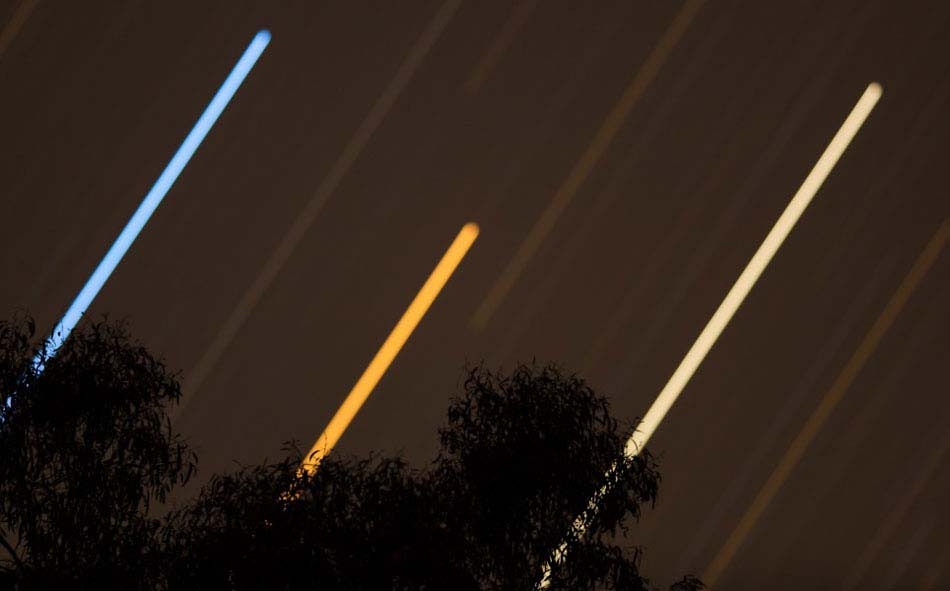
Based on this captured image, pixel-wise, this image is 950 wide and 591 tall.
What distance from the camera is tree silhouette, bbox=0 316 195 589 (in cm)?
470

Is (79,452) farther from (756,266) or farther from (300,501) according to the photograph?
(756,266)

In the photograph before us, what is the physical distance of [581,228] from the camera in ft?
34.3

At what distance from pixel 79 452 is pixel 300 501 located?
1021 millimetres

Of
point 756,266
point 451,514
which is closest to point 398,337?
point 756,266

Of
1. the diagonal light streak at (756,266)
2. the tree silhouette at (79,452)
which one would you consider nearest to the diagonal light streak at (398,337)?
the diagonal light streak at (756,266)

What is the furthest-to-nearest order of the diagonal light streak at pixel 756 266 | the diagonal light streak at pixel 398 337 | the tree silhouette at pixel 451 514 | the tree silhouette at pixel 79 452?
1. the diagonal light streak at pixel 756 266
2. the diagonal light streak at pixel 398 337
3. the tree silhouette at pixel 79 452
4. the tree silhouette at pixel 451 514

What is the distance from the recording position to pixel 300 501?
4547mm

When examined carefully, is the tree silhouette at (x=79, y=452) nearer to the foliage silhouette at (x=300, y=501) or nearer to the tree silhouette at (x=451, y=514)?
the foliage silhouette at (x=300, y=501)

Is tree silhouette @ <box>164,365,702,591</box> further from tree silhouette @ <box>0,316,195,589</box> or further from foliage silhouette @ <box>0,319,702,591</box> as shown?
tree silhouette @ <box>0,316,195,589</box>

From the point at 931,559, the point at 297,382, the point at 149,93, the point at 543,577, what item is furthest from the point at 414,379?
the point at 931,559

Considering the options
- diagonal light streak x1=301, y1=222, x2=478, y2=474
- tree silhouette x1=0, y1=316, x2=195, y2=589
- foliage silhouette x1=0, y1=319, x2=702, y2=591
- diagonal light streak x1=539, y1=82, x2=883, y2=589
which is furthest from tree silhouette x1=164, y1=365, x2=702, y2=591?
diagonal light streak x1=539, y1=82, x2=883, y2=589

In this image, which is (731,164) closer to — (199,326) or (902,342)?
(902,342)

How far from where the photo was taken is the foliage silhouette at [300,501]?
4.37m

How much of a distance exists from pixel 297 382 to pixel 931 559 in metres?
6.80
